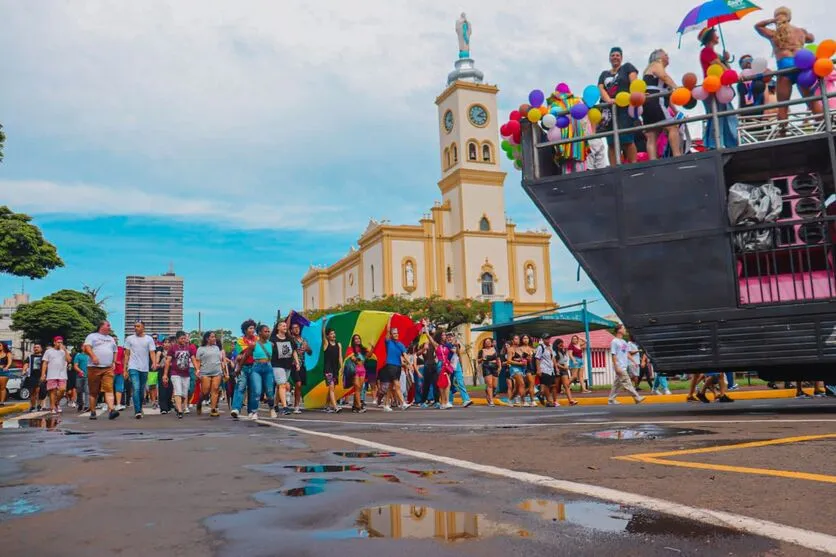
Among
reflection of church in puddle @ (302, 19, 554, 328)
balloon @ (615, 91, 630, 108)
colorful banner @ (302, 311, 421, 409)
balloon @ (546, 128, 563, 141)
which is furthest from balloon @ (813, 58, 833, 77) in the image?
reflection of church in puddle @ (302, 19, 554, 328)

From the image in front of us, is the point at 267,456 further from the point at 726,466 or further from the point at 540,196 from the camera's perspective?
the point at 540,196

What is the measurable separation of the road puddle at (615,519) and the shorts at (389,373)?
38.1ft

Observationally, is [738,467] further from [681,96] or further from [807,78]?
[807,78]

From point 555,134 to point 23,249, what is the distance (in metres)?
33.6

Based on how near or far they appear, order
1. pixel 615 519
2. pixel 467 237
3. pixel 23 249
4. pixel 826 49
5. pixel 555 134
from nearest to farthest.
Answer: pixel 615 519
pixel 826 49
pixel 555 134
pixel 23 249
pixel 467 237

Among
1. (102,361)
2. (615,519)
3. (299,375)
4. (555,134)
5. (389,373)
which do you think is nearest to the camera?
(615,519)

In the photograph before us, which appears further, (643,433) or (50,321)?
(50,321)

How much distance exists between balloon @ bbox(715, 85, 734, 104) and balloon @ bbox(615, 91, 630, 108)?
3.47 ft

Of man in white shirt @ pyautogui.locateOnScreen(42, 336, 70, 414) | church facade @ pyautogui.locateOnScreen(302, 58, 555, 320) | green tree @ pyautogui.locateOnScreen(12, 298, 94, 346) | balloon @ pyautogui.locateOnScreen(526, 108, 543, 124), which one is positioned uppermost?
church facade @ pyautogui.locateOnScreen(302, 58, 555, 320)

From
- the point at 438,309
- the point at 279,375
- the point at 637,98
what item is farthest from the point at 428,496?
the point at 438,309

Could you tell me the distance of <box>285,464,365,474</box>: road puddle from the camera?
4.70 m

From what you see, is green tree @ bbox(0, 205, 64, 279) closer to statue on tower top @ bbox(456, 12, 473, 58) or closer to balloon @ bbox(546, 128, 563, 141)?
balloon @ bbox(546, 128, 563, 141)

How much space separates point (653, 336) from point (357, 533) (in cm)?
668

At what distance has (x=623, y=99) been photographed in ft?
30.5
